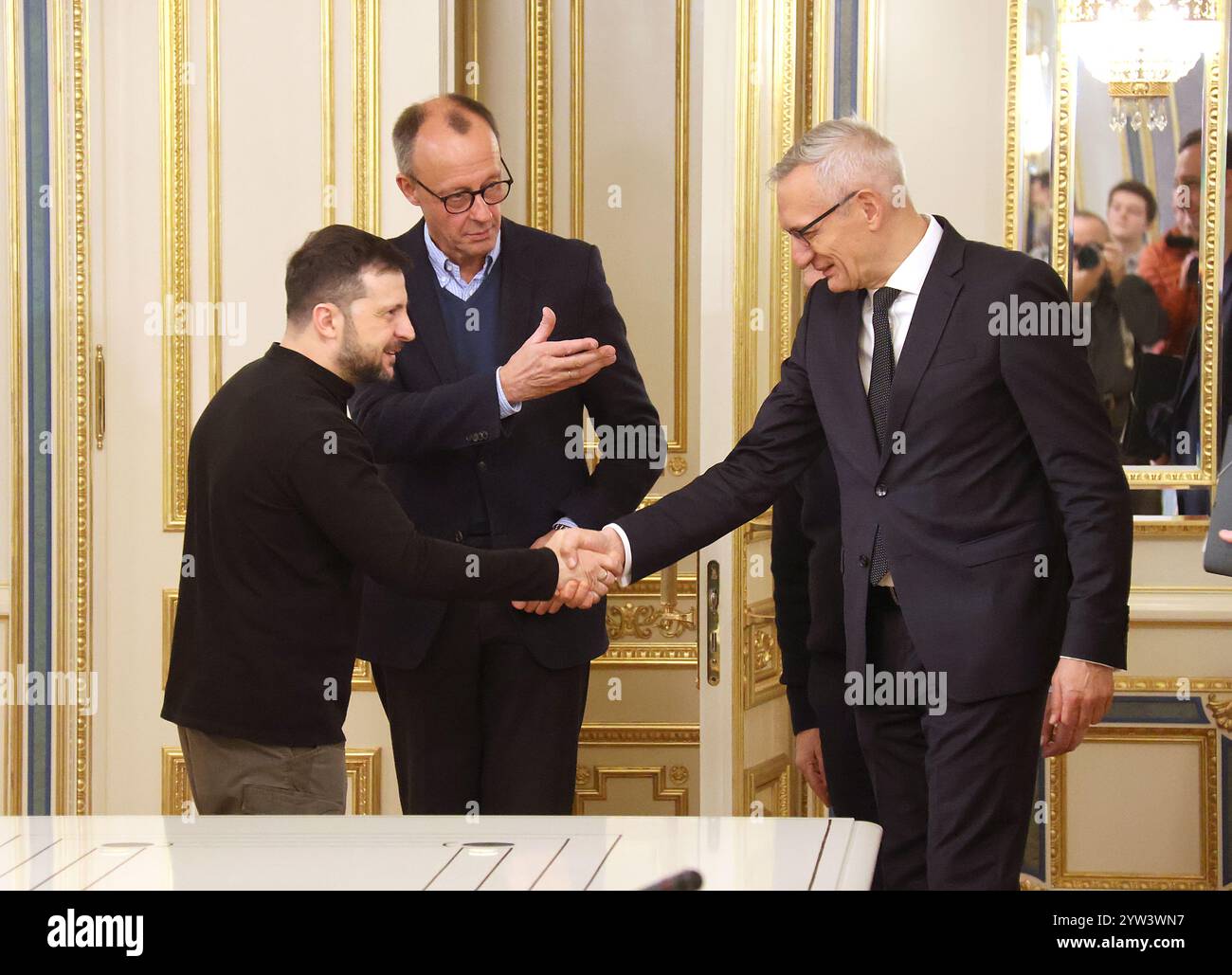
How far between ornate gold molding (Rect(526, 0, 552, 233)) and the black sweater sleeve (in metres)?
1.99

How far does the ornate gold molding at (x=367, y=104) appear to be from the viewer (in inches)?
153

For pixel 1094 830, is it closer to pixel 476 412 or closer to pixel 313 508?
pixel 476 412

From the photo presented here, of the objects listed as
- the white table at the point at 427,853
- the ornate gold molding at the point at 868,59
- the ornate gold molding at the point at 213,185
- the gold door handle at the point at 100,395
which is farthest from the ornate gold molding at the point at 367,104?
the white table at the point at 427,853

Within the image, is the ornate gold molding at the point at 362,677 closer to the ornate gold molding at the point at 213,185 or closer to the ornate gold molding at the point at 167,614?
the ornate gold molding at the point at 167,614

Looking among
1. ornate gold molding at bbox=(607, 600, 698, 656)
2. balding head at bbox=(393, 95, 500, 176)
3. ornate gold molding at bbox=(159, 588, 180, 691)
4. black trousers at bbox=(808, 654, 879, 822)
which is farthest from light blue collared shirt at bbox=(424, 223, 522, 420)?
ornate gold molding at bbox=(607, 600, 698, 656)

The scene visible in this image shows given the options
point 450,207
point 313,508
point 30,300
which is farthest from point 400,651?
point 30,300

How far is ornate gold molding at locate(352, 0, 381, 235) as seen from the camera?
388 centimetres

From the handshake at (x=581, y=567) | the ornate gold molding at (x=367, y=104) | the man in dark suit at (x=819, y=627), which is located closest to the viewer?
the handshake at (x=581, y=567)

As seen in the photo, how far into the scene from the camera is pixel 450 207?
116 inches

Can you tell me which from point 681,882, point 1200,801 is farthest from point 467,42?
point 681,882

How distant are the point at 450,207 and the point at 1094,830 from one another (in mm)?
2487

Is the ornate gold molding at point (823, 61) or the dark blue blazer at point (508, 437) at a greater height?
the ornate gold molding at point (823, 61)

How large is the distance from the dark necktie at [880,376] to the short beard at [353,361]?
→ 2.98ft

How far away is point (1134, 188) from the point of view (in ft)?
12.9
